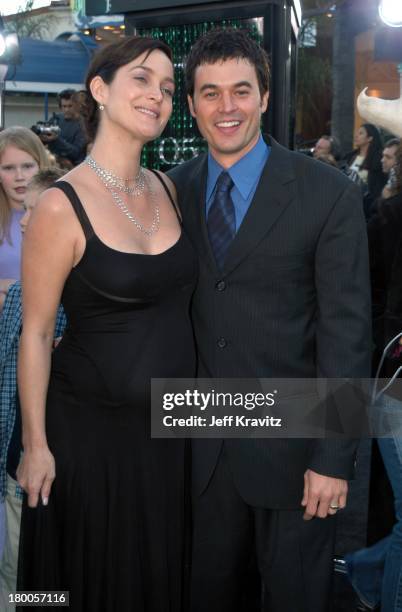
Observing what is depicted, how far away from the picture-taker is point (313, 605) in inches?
96.2

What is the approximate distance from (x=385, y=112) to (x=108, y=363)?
1502 millimetres

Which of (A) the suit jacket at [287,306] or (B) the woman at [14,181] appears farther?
(B) the woman at [14,181]

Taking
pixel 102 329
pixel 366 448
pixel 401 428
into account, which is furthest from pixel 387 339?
pixel 366 448

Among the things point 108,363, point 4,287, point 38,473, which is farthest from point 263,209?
point 4,287

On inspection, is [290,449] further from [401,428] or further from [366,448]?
[366,448]

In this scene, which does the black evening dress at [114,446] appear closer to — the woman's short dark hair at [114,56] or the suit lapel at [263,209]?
the suit lapel at [263,209]

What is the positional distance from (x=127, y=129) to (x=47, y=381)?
0.81m

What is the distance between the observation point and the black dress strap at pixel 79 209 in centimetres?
222

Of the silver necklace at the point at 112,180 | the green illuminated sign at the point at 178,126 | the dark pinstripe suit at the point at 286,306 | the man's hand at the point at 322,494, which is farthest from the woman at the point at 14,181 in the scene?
the man's hand at the point at 322,494

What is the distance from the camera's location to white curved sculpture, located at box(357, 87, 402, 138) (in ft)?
9.70

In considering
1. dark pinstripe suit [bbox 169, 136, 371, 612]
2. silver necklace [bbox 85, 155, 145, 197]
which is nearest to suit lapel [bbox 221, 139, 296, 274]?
dark pinstripe suit [bbox 169, 136, 371, 612]

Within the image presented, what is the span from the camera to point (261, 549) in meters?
2.45

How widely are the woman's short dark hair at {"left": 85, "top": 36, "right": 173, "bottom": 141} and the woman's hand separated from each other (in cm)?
106

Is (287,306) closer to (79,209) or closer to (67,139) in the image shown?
(79,209)
